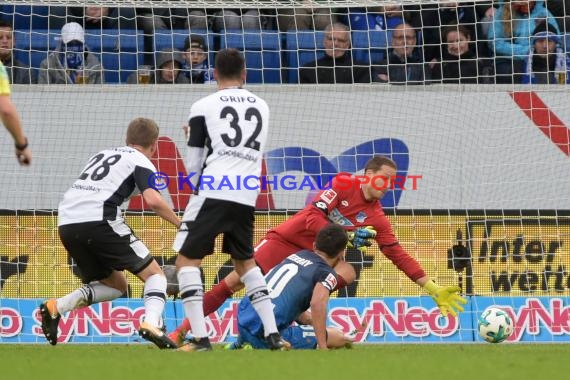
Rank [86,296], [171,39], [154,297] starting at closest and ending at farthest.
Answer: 1. [154,297]
2. [86,296]
3. [171,39]

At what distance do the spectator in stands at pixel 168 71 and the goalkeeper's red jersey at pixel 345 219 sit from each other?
3.29 m

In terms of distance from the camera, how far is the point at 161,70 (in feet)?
45.1

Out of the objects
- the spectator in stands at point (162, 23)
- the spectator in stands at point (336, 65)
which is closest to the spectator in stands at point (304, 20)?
the spectator in stands at point (336, 65)

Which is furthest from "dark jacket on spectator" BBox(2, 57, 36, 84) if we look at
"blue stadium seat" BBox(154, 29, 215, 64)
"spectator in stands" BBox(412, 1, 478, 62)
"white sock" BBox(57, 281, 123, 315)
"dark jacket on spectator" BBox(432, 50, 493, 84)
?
"dark jacket on spectator" BBox(432, 50, 493, 84)

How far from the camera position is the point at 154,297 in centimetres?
946

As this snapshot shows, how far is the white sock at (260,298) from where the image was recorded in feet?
29.6

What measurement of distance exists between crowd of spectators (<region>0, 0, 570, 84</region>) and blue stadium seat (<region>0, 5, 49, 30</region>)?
9 centimetres

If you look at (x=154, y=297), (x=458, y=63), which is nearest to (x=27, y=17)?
(x=458, y=63)

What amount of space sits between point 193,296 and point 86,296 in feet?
4.52

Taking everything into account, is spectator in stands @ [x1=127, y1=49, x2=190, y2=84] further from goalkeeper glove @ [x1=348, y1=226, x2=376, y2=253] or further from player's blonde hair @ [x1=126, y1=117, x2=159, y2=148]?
player's blonde hair @ [x1=126, y1=117, x2=159, y2=148]

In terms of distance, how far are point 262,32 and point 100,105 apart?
6.86 feet

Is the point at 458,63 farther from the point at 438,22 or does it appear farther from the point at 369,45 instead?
the point at 369,45

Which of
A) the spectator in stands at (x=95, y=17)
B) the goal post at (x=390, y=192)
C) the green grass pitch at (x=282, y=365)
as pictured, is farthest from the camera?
the spectator in stands at (x=95, y=17)

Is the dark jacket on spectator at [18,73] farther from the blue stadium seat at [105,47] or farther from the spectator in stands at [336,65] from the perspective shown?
the spectator in stands at [336,65]
